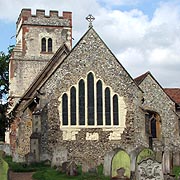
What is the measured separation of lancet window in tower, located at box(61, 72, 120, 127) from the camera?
25.5 meters

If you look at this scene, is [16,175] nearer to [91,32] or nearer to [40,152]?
[40,152]

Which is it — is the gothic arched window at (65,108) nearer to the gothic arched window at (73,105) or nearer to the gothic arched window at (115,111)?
the gothic arched window at (73,105)

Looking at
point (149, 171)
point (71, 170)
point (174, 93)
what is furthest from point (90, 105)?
point (149, 171)

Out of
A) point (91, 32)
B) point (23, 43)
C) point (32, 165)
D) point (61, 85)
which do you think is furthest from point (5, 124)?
point (23, 43)

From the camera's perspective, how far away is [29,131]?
29.2 m

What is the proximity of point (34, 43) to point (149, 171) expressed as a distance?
26.9 meters

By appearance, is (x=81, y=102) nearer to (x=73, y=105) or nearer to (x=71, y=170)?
(x=73, y=105)

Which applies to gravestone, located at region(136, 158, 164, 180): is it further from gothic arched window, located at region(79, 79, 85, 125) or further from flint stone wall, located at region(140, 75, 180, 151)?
flint stone wall, located at region(140, 75, 180, 151)

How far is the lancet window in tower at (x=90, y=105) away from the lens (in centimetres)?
2550

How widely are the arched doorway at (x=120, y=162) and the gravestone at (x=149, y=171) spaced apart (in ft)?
6.88

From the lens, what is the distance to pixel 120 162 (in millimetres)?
17219

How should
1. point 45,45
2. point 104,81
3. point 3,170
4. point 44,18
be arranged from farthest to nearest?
1. point 44,18
2. point 45,45
3. point 104,81
4. point 3,170

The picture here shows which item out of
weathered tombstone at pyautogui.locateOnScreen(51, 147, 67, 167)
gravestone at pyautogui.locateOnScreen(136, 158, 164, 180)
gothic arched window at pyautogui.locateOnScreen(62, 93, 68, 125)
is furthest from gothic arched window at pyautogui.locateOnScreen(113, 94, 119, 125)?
gravestone at pyautogui.locateOnScreen(136, 158, 164, 180)

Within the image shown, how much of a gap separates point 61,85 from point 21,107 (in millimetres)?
7813
